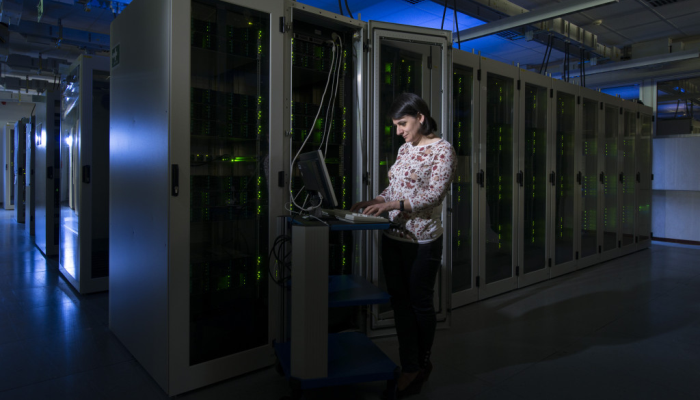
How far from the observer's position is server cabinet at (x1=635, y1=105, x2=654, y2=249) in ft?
21.8

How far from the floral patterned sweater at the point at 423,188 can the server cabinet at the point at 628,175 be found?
527cm

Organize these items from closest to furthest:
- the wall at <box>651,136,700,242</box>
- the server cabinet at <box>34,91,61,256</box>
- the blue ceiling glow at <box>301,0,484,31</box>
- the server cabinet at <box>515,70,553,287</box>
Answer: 1. the server cabinet at <box>515,70,553,287</box>
2. the server cabinet at <box>34,91,61,256</box>
3. the blue ceiling glow at <box>301,0,484,31</box>
4. the wall at <box>651,136,700,242</box>

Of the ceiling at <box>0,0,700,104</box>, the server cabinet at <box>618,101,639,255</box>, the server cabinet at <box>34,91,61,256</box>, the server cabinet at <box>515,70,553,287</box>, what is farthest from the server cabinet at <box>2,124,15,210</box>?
the server cabinet at <box>618,101,639,255</box>

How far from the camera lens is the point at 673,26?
634 cm

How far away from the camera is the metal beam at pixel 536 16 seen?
13.7ft

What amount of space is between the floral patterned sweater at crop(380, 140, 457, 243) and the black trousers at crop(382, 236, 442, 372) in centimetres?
6

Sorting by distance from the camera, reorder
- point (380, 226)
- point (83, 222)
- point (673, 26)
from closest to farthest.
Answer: point (380, 226) < point (83, 222) < point (673, 26)

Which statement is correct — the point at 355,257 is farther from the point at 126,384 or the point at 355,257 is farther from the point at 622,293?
the point at 622,293

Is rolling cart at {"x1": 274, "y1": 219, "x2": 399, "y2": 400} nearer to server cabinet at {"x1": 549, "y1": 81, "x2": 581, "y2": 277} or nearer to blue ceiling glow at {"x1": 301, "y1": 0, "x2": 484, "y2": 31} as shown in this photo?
server cabinet at {"x1": 549, "y1": 81, "x2": 581, "y2": 277}

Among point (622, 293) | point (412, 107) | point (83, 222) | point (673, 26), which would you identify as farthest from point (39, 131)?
point (673, 26)

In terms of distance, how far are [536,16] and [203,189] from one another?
3987 mm

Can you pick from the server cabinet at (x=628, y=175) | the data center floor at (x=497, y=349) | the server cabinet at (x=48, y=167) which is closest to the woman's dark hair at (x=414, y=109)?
the data center floor at (x=497, y=349)

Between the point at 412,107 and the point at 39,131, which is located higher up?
the point at 39,131

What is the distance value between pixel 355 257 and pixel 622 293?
2.88m
